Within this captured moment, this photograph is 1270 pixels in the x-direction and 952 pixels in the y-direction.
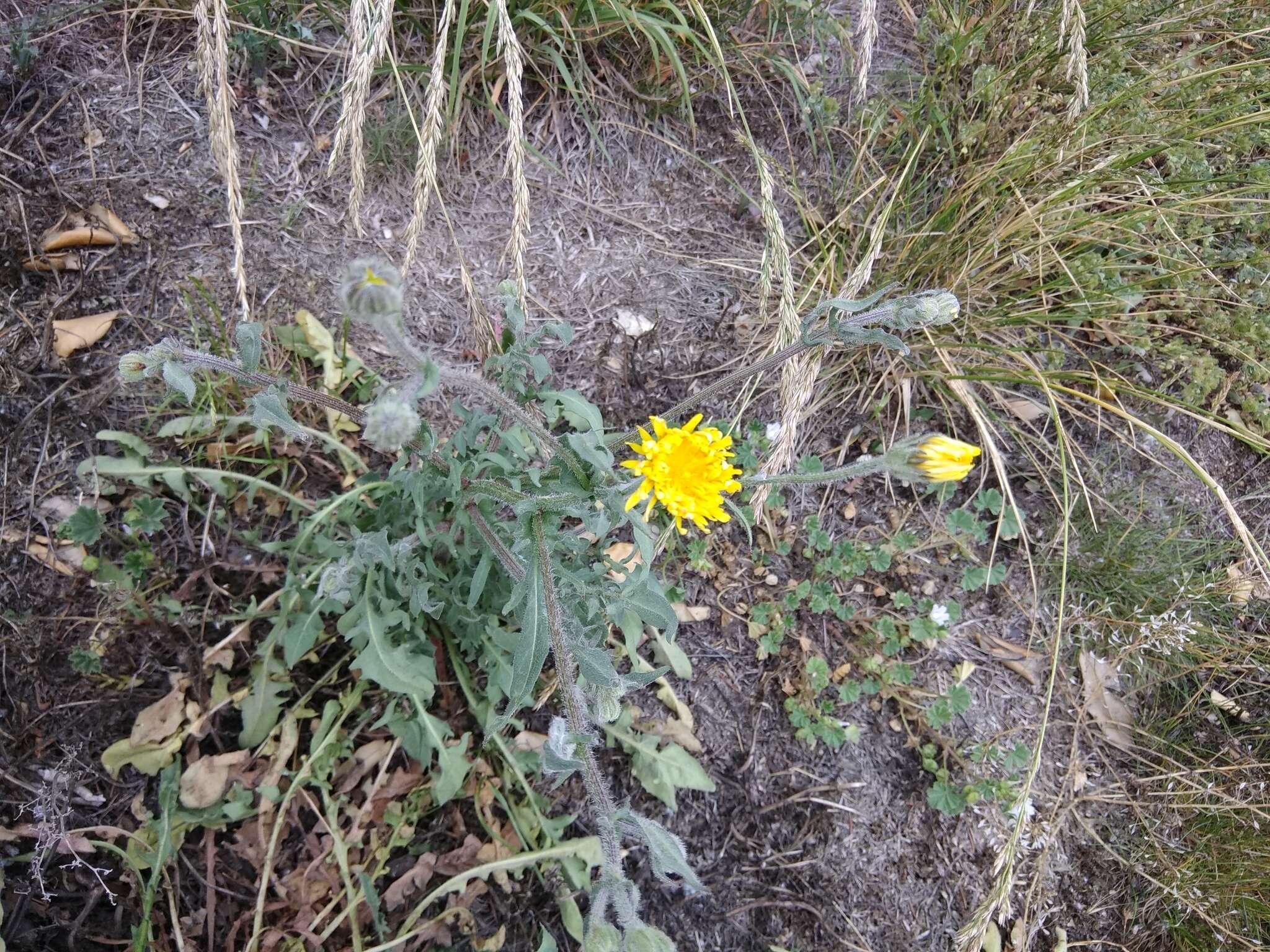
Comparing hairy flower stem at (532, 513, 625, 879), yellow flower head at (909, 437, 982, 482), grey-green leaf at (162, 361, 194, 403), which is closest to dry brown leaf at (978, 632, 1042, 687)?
yellow flower head at (909, 437, 982, 482)

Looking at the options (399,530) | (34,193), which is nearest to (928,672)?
(399,530)

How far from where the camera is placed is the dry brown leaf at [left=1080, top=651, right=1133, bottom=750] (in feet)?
10.5

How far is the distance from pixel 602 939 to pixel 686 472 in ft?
3.58

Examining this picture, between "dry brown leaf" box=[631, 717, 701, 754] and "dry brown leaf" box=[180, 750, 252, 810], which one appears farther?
"dry brown leaf" box=[631, 717, 701, 754]

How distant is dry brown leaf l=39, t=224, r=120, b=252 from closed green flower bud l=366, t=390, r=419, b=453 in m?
2.11

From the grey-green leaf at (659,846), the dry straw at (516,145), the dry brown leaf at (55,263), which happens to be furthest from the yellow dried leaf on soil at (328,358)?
the grey-green leaf at (659,846)

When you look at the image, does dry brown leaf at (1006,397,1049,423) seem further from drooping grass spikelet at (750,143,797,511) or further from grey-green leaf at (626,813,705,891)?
grey-green leaf at (626,813,705,891)

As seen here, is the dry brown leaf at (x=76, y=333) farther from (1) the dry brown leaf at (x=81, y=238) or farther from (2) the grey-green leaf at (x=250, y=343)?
(2) the grey-green leaf at (x=250, y=343)

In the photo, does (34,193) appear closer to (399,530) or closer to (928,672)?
(399,530)

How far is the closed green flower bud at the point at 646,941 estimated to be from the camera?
178cm

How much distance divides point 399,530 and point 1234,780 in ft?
10.8

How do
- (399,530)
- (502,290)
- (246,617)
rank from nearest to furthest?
(502,290) → (399,530) → (246,617)

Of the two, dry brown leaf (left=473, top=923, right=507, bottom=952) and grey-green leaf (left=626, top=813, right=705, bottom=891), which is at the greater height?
grey-green leaf (left=626, top=813, right=705, bottom=891)

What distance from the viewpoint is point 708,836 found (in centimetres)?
280
